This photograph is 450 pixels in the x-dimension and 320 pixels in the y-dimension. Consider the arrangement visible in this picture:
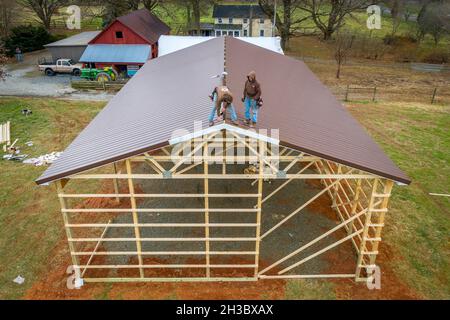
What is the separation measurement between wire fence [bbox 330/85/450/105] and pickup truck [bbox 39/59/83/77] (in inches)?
942

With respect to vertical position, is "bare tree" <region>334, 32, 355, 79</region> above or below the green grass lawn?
above

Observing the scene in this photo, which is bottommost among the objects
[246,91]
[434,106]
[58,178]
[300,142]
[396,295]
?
[396,295]

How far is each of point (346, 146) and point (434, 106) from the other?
74.1ft

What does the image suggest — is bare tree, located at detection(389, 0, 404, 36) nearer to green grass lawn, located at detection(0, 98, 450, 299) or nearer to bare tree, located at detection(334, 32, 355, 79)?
bare tree, located at detection(334, 32, 355, 79)

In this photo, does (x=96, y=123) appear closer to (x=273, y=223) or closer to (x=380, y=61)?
(x=273, y=223)

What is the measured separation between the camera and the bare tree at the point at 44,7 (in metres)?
47.1

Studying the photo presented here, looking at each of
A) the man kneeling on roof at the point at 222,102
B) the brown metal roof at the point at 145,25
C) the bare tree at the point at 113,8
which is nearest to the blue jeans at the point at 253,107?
the man kneeling on roof at the point at 222,102

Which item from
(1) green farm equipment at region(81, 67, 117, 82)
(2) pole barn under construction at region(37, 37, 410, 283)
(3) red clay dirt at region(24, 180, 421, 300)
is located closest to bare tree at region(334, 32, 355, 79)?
(2) pole barn under construction at region(37, 37, 410, 283)

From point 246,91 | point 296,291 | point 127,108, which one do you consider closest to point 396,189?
point 296,291

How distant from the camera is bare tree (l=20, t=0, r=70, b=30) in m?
47.1

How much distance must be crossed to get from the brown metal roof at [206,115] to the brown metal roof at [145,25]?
1697cm

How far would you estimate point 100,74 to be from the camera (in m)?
31.8

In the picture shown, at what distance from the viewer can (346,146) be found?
1112 centimetres

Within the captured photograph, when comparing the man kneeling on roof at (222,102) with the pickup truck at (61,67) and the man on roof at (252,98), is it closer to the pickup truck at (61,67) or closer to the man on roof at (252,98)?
the man on roof at (252,98)
